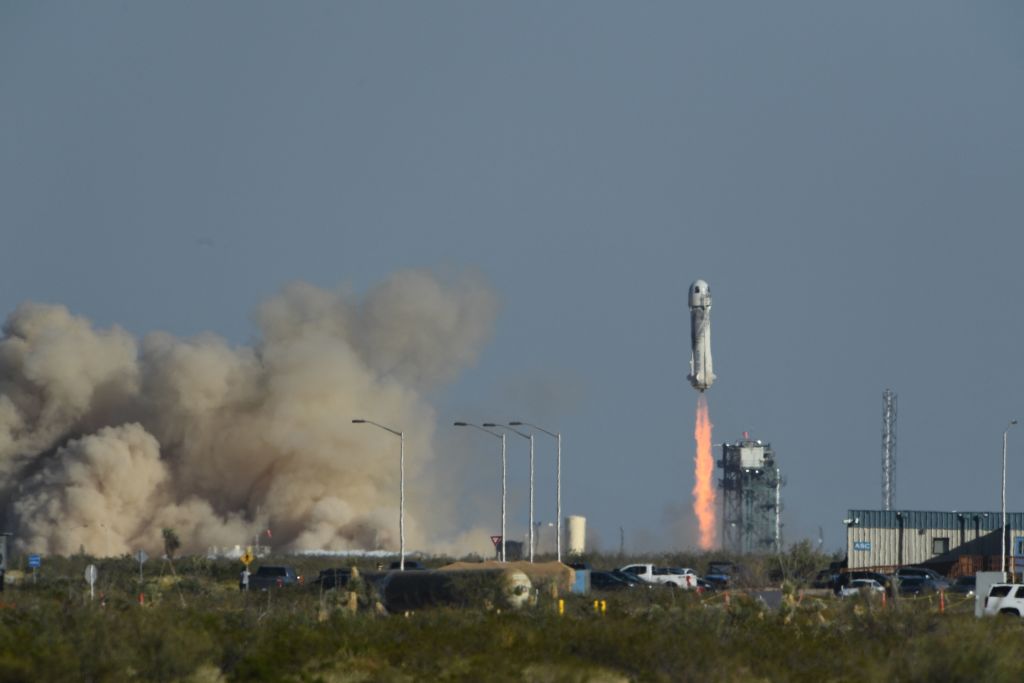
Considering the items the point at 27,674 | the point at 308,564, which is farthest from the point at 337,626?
the point at 308,564

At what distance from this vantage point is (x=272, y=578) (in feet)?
227

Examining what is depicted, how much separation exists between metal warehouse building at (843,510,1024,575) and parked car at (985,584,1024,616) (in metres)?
36.5

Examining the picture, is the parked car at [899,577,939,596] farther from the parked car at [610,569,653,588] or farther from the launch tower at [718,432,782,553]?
the launch tower at [718,432,782,553]

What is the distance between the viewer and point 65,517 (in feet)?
321

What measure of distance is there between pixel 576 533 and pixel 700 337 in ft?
44.6

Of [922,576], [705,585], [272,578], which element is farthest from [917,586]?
[272,578]

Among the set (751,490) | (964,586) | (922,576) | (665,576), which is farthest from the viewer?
(751,490)

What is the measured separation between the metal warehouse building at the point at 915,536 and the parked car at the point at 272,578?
1309 inches

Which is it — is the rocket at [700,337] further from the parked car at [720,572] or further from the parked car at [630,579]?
the parked car at [630,579]

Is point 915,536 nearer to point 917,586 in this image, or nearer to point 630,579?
point 917,586

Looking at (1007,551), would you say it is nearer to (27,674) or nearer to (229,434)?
(229,434)

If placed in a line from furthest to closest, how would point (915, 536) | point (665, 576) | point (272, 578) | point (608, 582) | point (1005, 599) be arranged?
1. point (915, 536)
2. point (665, 576)
3. point (272, 578)
4. point (608, 582)
5. point (1005, 599)

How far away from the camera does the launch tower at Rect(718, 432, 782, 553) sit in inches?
4272

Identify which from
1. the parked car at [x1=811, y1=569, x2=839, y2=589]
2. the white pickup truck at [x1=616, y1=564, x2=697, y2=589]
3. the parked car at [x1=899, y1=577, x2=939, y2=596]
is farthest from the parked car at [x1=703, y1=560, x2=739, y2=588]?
the parked car at [x1=899, y1=577, x2=939, y2=596]
